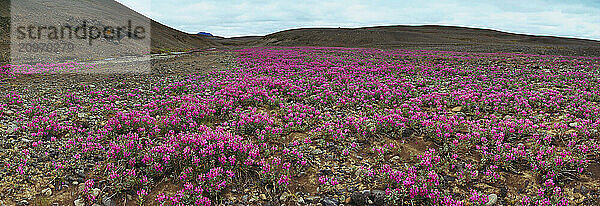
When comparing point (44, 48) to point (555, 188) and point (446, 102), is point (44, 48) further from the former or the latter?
point (555, 188)

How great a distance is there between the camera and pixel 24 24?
57250mm

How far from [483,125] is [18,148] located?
12616 millimetres

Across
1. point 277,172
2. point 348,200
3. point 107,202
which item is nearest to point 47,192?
point 107,202

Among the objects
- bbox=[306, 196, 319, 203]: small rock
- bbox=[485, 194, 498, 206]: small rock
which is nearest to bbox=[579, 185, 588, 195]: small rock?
bbox=[485, 194, 498, 206]: small rock

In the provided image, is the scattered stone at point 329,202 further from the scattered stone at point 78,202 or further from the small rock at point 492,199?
the scattered stone at point 78,202

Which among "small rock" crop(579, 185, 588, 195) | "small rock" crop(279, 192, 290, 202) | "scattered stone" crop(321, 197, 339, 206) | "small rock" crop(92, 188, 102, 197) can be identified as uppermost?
"small rock" crop(579, 185, 588, 195)

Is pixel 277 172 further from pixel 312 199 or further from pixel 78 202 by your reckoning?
pixel 78 202

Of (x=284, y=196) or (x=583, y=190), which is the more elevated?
(x=583, y=190)

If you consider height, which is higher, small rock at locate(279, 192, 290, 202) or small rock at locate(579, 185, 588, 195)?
small rock at locate(579, 185, 588, 195)

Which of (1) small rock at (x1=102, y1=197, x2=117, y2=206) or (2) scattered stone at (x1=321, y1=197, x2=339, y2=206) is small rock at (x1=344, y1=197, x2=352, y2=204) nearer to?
(2) scattered stone at (x1=321, y1=197, x2=339, y2=206)

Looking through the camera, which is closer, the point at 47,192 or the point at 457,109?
the point at 47,192

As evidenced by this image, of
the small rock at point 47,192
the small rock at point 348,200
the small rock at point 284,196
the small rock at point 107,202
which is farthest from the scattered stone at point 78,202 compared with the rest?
the small rock at point 348,200

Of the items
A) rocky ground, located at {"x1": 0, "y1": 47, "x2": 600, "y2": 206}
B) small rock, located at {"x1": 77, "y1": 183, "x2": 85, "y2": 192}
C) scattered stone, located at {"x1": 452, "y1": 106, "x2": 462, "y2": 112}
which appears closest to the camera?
rocky ground, located at {"x1": 0, "y1": 47, "x2": 600, "y2": 206}

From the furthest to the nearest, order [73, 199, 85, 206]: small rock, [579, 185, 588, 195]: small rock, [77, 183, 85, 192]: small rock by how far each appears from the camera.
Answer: [77, 183, 85, 192]: small rock, [73, 199, 85, 206]: small rock, [579, 185, 588, 195]: small rock
